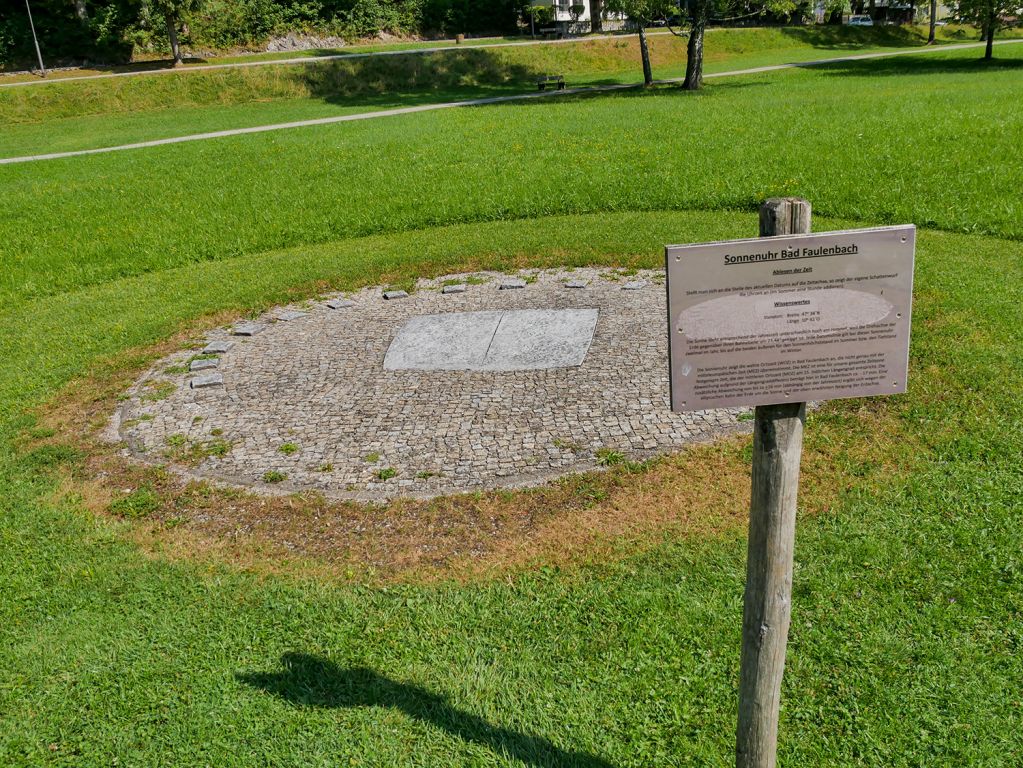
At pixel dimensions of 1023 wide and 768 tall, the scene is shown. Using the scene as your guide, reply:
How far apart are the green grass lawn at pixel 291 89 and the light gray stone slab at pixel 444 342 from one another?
22.9 metres

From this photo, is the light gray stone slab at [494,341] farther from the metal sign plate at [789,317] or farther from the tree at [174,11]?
the tree at [174,11]

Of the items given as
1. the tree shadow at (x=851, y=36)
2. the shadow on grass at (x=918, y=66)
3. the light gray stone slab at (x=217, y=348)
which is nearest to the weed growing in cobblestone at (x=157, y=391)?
the light gray stone slab at (x=217, y=348)

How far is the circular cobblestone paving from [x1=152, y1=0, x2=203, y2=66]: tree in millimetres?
36455

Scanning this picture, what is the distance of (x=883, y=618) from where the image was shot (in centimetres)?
412

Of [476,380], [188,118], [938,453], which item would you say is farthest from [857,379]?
[188,118]

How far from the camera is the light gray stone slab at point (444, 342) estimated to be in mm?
7648

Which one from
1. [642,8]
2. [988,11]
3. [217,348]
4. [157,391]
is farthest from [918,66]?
[157,391]

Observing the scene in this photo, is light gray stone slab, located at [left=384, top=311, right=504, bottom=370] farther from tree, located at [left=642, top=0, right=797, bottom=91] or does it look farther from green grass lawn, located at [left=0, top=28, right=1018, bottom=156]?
tree, located at [left=642, top=0, right=797, bottom=91]

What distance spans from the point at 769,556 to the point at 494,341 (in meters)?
5.30

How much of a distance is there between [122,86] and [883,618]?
4086cm

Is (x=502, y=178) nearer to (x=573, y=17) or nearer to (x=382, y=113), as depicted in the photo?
(x=382, y=113)

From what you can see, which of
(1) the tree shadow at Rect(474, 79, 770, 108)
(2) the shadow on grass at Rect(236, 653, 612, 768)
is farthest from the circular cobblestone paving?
(1) the tree shadow at Rect(474, 79, 770, 108)

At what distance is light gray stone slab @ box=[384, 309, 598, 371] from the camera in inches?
297

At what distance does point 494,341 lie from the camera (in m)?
8.04
